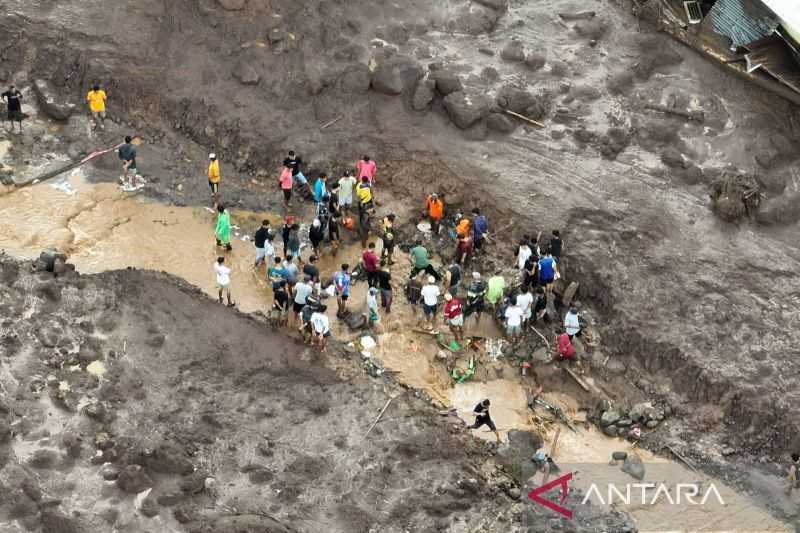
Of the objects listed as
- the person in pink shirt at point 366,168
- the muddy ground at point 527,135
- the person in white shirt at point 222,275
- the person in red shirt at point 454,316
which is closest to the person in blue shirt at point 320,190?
the person in pink shirt at point 366,168

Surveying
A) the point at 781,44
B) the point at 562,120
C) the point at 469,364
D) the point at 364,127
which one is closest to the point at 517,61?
the point at 562,120

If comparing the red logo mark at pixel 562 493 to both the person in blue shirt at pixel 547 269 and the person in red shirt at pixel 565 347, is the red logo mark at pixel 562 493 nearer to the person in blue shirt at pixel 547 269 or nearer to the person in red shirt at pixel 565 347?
the person in red shirt at pixel 565 347

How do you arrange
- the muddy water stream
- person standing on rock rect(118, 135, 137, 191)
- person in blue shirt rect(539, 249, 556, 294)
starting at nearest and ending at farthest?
the muddy water stream < person in blue shirt rect(539, 249, 556, 294) < person standing on rock rect(118, 135, 137, 191)

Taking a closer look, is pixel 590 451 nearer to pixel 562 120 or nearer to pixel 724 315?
pixel 724 315

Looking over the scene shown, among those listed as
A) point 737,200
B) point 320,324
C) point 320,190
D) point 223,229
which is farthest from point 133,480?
point 737,200

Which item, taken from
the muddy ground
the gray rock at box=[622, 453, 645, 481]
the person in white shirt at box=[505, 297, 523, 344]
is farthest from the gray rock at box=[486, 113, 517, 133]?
the gray rock at box=[622, 453, 645, 481]

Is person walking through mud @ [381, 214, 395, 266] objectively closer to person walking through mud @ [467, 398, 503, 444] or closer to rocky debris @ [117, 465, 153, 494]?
person walking through mud @ [467, 398, 503, 444]
